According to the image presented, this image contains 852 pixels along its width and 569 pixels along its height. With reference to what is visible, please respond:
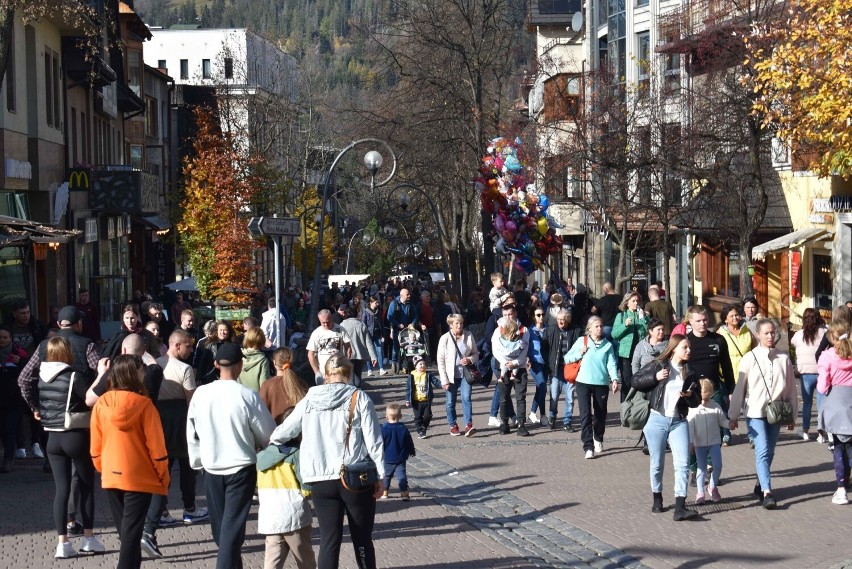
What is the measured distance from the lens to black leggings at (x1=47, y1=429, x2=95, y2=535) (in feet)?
31.3

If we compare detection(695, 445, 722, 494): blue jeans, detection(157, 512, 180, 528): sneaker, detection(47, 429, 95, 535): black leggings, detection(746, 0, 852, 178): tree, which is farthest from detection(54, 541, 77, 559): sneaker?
detection(746, 0, 852, 178): tree

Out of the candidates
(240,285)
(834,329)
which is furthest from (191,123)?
(834,329)

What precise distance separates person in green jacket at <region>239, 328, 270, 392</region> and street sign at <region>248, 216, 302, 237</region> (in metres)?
3.99

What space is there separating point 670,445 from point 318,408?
430 cm

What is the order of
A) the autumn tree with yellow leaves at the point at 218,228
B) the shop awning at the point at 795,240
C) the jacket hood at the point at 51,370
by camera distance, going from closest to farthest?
the jacket hood at the point at 51,370
the shop awning at the point at 795,240
the autumn tree with yellow leaves at the point at 218,228

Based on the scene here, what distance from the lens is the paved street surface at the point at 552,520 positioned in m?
9.66

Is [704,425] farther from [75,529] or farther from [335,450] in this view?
[75,529]

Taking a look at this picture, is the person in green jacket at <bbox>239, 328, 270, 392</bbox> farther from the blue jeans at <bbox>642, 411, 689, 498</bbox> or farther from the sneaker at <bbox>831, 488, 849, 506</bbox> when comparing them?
the sneaker at <bbox>831, 488, 849, 506</bbox>

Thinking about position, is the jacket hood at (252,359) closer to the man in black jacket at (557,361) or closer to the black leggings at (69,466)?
the black leggings at (69,466)

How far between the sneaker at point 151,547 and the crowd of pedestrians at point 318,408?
11 mm

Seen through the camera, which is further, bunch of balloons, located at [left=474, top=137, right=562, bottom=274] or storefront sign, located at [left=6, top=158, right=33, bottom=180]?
bunch of balloons, located at [left=474, top=137, right=562, bottom=274]

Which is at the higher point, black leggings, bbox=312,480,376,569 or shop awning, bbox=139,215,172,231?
shop awning, bbox=139,215,172,231

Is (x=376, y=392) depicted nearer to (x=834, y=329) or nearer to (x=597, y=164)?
(x=834, y=329)

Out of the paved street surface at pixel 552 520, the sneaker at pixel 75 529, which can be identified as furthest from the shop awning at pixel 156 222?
the sneaker at pixel 75 529
